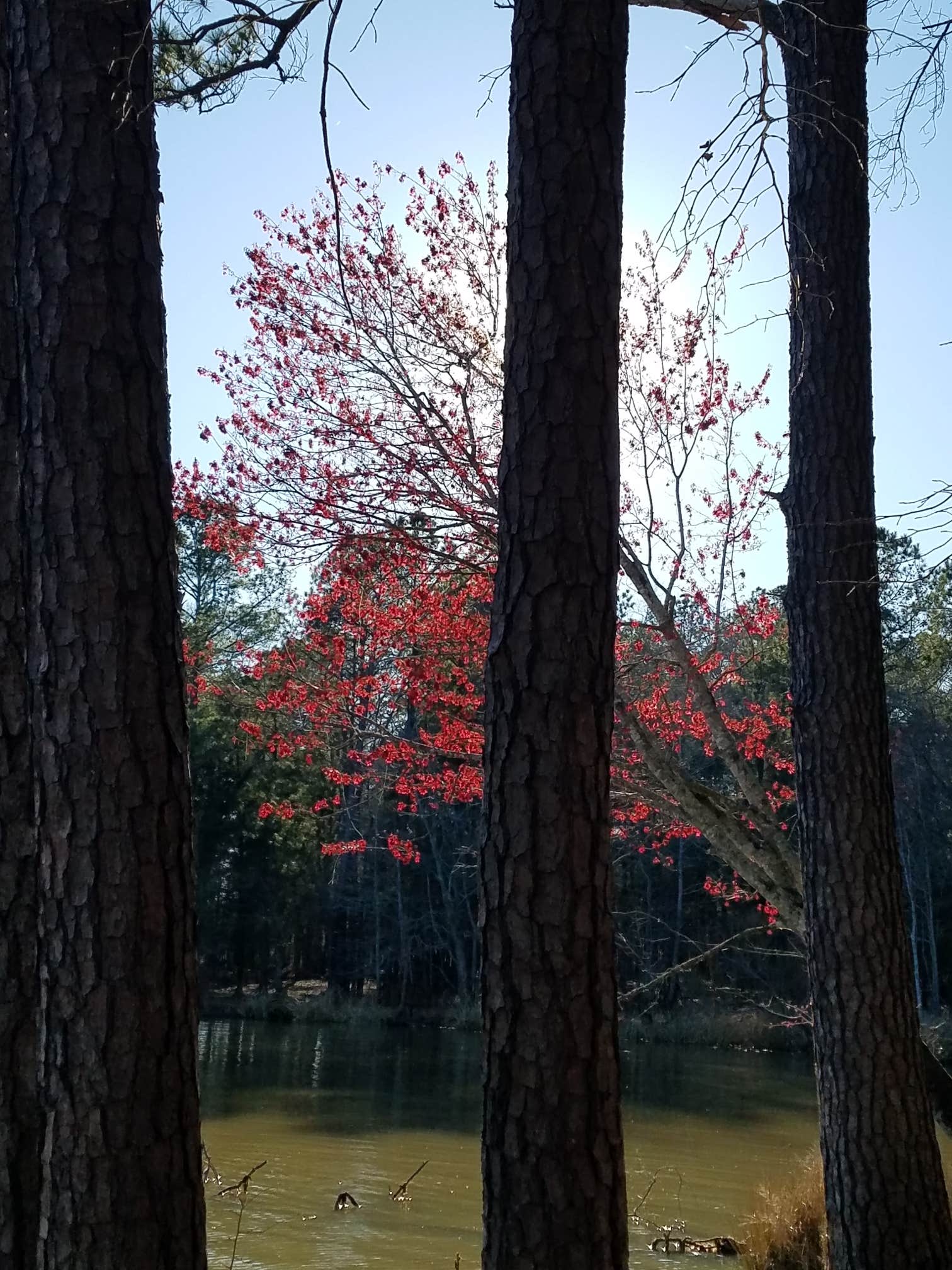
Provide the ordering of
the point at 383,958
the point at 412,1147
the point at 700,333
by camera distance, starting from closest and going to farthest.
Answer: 1. the point at 700,333
2. the point at 412,1147
3. the point at 383,958

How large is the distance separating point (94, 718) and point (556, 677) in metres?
0.88

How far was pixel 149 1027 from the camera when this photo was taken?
7.38 feet

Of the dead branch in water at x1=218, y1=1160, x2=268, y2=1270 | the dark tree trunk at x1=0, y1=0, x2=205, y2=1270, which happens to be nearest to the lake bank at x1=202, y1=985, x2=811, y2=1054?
the dead branch in water at x1=218, y1=1160, x2=268, y2=1270

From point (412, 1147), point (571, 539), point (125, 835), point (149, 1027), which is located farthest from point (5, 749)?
point (412, 1147)

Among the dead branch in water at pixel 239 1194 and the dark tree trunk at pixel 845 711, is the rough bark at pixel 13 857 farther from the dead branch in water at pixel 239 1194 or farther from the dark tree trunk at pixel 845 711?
the dark tree trunk at pixel 845 711

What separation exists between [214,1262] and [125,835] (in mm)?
5675

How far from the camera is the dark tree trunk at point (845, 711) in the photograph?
3.77 metres

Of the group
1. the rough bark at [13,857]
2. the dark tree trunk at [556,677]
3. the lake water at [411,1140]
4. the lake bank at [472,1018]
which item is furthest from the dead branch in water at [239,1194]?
the lake bank at [472,1018]

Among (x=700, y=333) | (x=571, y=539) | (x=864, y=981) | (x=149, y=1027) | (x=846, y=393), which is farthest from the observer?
(x=700, y=333)

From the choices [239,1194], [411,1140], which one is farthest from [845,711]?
[411,1140]

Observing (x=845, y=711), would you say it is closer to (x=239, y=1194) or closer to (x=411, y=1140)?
(x=239, y=1194)

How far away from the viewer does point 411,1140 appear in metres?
11.4

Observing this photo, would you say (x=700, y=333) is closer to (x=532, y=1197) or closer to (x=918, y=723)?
(x=532, y=1197)

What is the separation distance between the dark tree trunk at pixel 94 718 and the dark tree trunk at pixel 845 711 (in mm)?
2218
